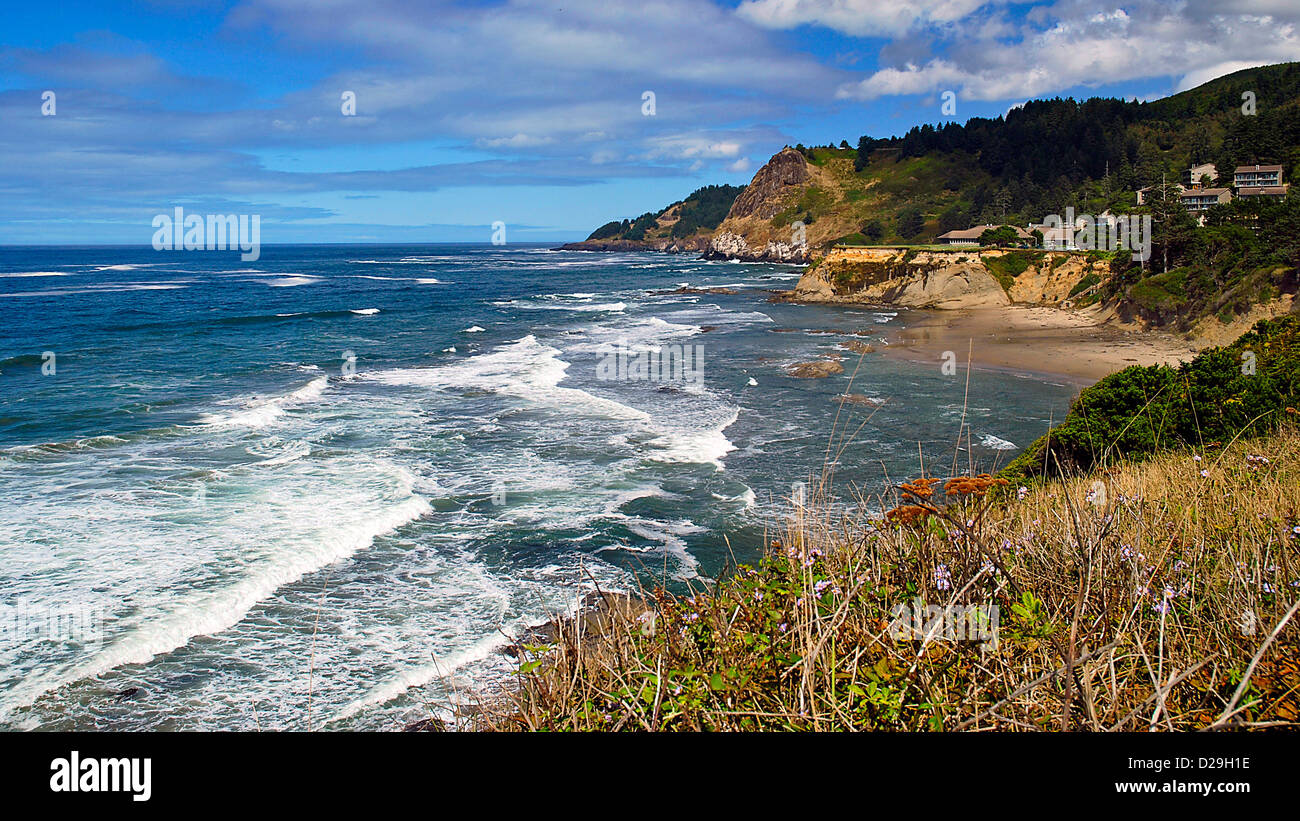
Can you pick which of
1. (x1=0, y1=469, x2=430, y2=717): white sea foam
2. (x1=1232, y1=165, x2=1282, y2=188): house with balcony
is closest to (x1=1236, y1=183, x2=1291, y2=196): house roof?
(x1=1232, y1=165, x2=1282, y2=188): house with balcony

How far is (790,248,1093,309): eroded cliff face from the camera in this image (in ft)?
197

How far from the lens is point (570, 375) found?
35.0 m

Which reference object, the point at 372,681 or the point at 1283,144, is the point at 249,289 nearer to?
the point at 372,681

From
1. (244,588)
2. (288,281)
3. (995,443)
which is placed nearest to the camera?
(244,588)

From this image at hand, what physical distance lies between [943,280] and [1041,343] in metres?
21.9

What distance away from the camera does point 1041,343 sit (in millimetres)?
42312

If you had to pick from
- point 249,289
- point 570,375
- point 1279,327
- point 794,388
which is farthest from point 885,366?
point 249,289

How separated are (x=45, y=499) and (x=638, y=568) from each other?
13.7 meters

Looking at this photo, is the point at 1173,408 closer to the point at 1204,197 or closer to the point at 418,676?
the point at 418,676

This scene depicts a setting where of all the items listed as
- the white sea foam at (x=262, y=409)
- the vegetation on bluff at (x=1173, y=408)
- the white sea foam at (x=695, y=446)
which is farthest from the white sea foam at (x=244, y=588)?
the vegetation on bluff at (x=1173, y=408)

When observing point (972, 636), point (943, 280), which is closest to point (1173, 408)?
point (972, 636)

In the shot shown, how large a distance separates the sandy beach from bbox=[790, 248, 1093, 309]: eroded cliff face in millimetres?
4188

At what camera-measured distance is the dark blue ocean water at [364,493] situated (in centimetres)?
1102

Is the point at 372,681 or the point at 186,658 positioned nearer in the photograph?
the point at 372,681
